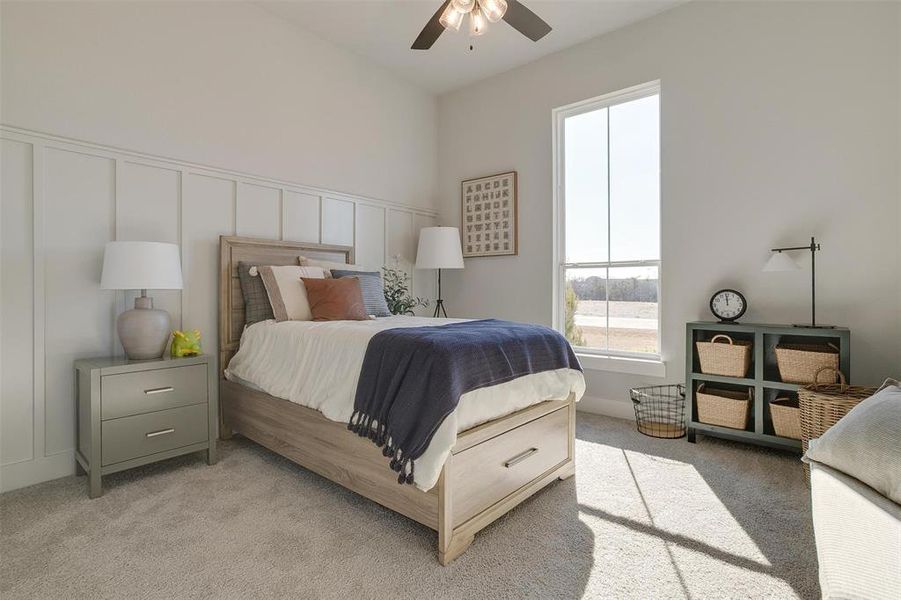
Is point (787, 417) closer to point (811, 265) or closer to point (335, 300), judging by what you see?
point (811, 265)

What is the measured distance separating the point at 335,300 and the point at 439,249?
1431 millimetres

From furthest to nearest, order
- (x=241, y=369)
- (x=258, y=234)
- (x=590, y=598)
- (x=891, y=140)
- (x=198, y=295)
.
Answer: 1. (x=258, y=234)
2. (x=198, y=295)
3. (x=241, y=369)
4. (x=891, y=140)
5. (x=590, y=598)

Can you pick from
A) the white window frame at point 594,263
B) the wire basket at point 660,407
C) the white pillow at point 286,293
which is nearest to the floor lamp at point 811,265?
the white window frame at point 594,263

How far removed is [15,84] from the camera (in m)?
2.25

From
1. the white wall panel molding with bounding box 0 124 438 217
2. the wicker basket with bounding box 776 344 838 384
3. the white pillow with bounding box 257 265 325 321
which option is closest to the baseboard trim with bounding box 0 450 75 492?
the white pillow with bounding box 257 265 325 321

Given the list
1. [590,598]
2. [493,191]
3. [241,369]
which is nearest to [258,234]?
[241,369]

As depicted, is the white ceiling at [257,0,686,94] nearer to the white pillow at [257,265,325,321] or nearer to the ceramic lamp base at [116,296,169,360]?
the white pillow at [257,265,325,321]

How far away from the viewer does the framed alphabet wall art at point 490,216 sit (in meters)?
4.16

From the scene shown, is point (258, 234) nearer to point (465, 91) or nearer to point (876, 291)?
point (465, 91)

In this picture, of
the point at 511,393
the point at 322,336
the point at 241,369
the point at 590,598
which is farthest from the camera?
the point at 241,369

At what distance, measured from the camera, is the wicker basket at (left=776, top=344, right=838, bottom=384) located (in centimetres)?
247

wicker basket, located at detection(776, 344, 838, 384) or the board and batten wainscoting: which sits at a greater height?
the board and batten wainscoting

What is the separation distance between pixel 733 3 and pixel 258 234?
12.1ft

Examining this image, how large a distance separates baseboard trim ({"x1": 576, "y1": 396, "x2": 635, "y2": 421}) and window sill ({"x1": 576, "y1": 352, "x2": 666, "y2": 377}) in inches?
10.0
